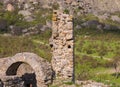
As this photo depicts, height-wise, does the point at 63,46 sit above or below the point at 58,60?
above

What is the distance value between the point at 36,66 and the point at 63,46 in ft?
4.53

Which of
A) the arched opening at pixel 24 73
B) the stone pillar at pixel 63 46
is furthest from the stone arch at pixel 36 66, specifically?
the stone pillar at pixel 63 46

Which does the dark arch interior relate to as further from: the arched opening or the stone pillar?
the stone pillar

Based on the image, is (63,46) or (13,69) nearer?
(63,46)

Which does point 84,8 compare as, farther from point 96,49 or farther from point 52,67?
point 52,67

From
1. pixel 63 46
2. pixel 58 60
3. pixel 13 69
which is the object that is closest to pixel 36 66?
pixel 58 60

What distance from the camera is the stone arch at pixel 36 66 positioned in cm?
1869

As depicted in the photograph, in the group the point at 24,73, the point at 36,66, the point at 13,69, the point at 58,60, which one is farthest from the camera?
the point at 24,73

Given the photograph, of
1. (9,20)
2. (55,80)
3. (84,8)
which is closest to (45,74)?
(55,80)

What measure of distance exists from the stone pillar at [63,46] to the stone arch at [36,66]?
1.12 ft

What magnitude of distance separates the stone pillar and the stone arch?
1.12 feet

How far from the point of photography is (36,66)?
750 inches

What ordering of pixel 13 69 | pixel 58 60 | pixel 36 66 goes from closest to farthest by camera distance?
pixel 58 60 < pixel 36 66 < pixel 13 69

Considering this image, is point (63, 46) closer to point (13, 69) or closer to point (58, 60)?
point (58, 60)
